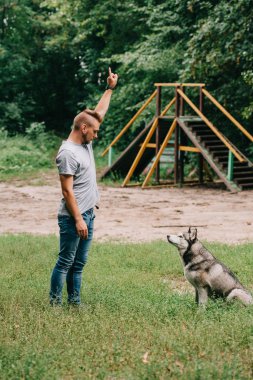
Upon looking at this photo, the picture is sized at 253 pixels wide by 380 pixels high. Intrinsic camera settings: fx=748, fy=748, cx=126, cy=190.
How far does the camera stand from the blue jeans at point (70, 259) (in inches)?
267

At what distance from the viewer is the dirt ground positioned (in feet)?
43.7

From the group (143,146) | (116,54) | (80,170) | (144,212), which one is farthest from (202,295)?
(116,54)

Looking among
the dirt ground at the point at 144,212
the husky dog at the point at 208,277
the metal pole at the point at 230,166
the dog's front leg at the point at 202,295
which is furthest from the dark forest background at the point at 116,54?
the dog's front leg at the point at 202,295

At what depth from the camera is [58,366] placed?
5070 millimetres

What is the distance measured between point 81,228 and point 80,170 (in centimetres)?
53

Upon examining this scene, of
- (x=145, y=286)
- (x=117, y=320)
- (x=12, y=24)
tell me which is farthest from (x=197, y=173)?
(x=117, y=320)

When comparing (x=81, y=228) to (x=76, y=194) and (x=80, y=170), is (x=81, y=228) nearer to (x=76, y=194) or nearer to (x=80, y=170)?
(x=76, y=194)

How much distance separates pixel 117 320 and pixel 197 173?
18039 mm

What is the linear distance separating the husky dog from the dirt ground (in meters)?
4.95

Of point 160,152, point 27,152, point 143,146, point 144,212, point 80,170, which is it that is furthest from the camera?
point 27,152

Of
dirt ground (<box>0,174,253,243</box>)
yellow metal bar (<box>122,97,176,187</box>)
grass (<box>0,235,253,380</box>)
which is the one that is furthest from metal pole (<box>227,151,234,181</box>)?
grass (<box>0,235,253,380</box>)

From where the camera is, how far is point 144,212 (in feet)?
52.3

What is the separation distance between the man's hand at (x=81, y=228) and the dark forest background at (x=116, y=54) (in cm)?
1337

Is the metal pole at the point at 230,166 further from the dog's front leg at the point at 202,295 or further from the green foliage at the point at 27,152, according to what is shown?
the dog's front leg at the point at 202,295
